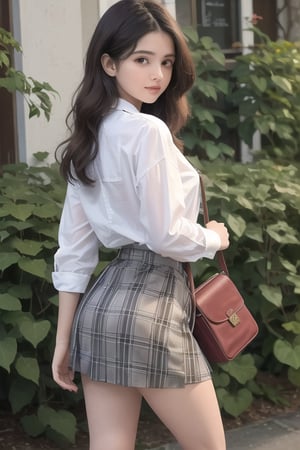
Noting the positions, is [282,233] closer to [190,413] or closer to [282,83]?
[282,83]

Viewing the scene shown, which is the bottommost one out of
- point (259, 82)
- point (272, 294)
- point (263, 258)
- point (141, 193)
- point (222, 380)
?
point (222, 380)

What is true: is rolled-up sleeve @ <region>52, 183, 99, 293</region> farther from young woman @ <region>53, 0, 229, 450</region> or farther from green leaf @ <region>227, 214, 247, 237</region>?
green leaf @ <region>227, 214, 247, 237</region>

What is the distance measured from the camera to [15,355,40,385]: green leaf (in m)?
3.83

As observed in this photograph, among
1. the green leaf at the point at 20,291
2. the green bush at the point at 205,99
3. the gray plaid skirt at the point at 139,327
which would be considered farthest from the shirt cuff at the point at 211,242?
the green bush at the point at 205,99

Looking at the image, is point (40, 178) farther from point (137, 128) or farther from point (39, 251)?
point (137, 128)

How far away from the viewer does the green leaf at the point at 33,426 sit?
4.18 metres

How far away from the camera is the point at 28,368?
387 centimetres

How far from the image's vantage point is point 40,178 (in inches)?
190

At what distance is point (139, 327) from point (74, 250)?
345 mm

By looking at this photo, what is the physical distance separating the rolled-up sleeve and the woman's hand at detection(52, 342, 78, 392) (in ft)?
0.54

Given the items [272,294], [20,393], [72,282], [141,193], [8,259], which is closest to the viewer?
[141,193]

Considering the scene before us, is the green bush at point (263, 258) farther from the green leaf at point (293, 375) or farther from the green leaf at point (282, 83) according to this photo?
the green leaf at point (282, 83)

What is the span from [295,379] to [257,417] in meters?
0.29

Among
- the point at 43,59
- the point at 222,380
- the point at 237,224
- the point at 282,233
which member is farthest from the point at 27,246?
the point at 43,59
